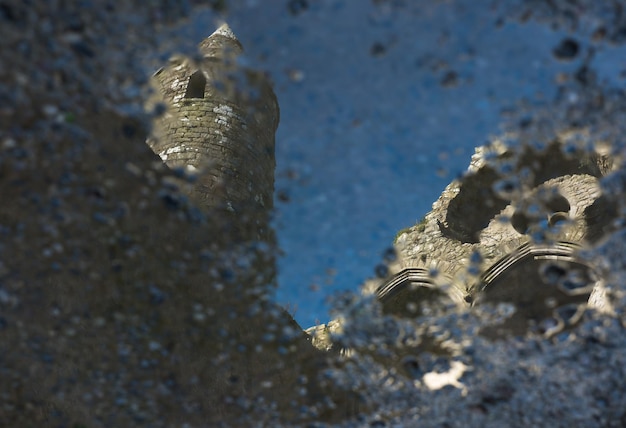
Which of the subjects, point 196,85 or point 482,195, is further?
point 482,195

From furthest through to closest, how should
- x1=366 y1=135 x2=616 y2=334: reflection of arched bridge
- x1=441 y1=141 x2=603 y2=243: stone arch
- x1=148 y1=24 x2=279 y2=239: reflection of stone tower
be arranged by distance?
x1=441 y1=141 x2=603 y2=243: stone arch → x1=366 y1=135 x2=616 y2=334: reflection of arched bridge → x1=148 y1=24 x2=279 y2=239: reflection of stone tower

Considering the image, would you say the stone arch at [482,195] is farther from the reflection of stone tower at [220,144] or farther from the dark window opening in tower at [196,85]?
the dark window opening in tower at [196,85]

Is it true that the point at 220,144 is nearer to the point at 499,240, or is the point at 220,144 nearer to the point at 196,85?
the point at 196,85

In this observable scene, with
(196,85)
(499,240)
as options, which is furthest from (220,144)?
(499,240)

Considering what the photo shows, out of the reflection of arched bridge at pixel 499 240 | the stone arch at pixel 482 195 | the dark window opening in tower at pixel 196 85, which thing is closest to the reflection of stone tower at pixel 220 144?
the dark window opening in tower at pixel 196 85

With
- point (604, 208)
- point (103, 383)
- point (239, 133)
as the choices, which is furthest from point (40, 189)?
point (604, 208)

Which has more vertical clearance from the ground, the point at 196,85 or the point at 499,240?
the point at 196,85

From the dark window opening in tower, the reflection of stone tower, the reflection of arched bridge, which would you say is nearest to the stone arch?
the reflection of arched bridge

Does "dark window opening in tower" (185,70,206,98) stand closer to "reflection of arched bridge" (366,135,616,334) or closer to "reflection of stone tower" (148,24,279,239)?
"reflection of stone tower" (148,24,279,239)
